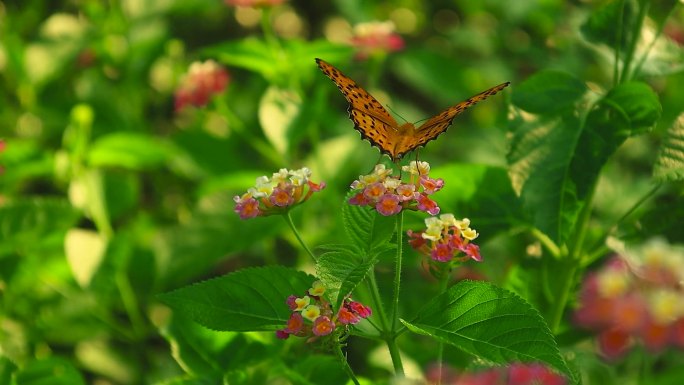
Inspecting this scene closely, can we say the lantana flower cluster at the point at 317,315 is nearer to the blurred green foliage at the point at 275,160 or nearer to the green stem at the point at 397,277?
the green stem at the point at 397,277

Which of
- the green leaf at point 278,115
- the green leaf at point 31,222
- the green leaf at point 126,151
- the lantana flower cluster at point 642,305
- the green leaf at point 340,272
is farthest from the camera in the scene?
the green leaf at point 126,151

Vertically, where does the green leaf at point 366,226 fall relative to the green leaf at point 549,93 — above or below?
below

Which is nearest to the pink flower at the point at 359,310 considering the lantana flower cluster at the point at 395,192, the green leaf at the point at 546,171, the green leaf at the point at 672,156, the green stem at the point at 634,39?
the lantana flower cluster at the point at 395,192

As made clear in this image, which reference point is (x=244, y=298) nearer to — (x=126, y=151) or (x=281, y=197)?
(x=281, y=197)

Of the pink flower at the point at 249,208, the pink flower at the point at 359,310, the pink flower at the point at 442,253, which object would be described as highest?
the pink flower at the point at 249,208

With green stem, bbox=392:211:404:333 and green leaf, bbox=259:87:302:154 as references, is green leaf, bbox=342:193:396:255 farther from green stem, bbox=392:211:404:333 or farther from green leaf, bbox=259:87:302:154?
green leaf, bbox=259:87:302:154

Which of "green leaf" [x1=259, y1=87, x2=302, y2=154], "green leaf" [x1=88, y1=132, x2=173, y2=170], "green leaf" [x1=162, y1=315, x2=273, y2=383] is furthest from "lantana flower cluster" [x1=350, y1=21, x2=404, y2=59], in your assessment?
"green leaf" [x1=162, y1=315, x2=273, y2=383]
